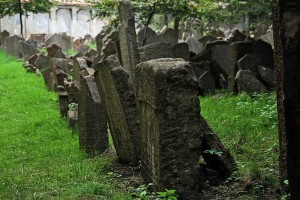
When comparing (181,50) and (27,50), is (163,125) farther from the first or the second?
(27,50)

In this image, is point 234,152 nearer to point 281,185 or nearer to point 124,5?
point 281,185

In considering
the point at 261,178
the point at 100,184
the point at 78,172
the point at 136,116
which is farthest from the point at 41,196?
the point at 261,178

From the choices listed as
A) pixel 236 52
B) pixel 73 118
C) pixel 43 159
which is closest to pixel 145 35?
pixel 236 52

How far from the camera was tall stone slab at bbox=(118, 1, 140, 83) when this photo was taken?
28.3 ft

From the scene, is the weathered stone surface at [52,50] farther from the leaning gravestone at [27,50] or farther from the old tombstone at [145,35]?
the old tombstone at [145,35]

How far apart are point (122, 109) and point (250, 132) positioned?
2.10 metres

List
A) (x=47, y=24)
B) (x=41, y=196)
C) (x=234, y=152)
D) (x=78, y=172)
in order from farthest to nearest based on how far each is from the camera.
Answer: (x=47, y=24), (x=234, y=152), (x=78, y=172), (x=41, y=196)

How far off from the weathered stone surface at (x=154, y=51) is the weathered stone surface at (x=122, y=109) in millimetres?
4254

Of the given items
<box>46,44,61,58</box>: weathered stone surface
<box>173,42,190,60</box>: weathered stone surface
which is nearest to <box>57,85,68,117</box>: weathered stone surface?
<box>173,42,190,60</box>: weathered stone surface

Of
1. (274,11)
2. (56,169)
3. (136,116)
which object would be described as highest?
(274,11)

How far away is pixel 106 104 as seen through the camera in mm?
6172

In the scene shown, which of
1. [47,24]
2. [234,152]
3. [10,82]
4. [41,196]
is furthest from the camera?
[47,24]

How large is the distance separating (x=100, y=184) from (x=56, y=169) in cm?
117

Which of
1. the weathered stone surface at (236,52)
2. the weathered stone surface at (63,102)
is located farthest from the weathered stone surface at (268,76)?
the weathered stone surface at (63,102)
